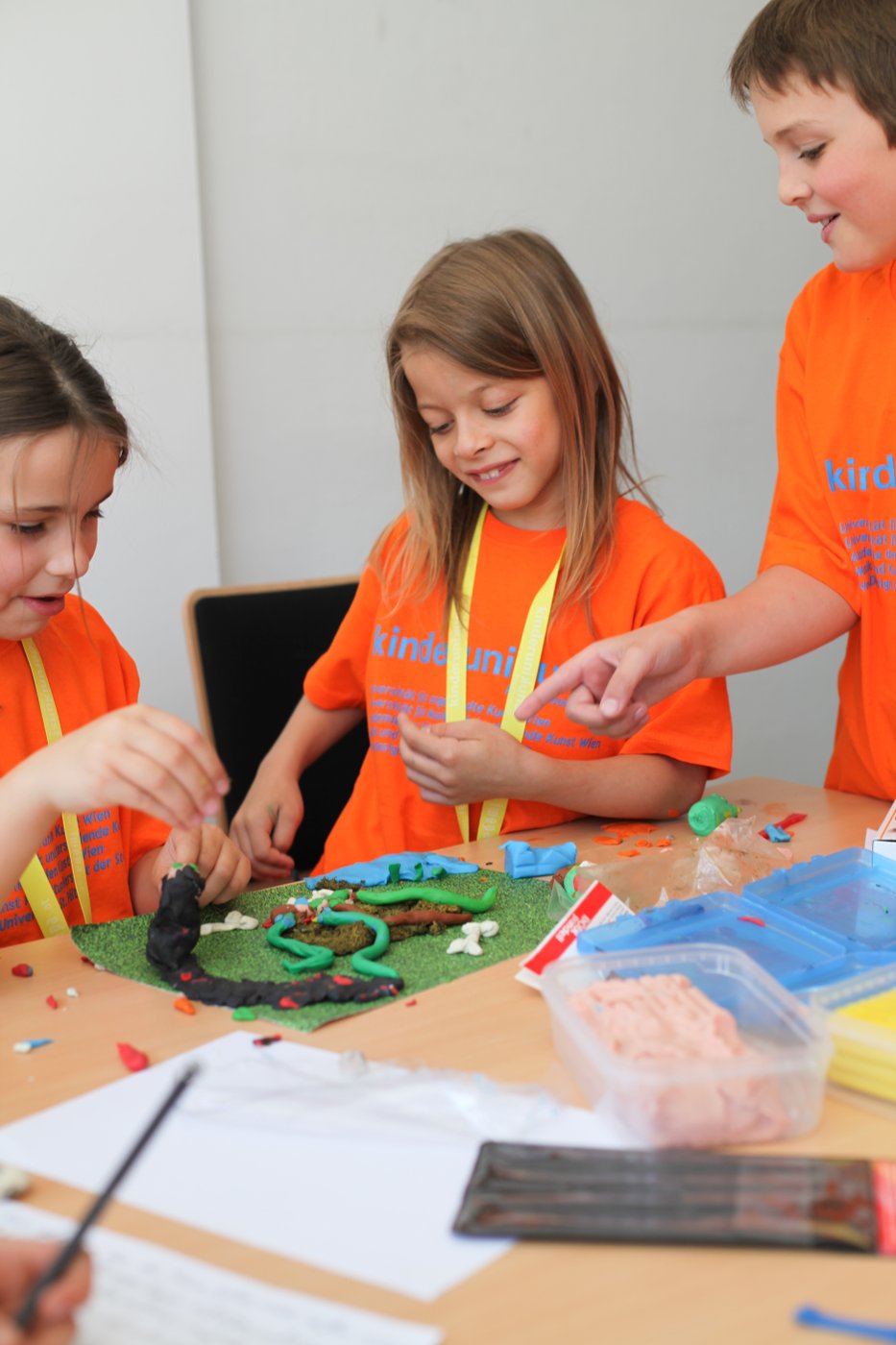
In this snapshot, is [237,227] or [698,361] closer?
[237,227]

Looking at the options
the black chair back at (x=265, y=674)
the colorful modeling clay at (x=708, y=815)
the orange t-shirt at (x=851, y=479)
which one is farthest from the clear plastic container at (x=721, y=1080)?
the black chair back at (x=265, y=674)

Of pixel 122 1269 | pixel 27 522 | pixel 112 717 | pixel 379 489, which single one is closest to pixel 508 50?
pixel 379 489

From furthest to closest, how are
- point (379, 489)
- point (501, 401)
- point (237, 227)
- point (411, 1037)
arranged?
1. point (379, 489)
2. point (237, 227)
3. point (501, 401)
4. point (411, 1037)

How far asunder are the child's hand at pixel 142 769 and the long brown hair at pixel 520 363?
2.66 feet

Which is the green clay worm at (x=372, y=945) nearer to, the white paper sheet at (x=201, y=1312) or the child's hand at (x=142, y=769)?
the child's hand at (x=142, y=769)

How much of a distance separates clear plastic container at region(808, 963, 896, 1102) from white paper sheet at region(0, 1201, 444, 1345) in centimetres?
36

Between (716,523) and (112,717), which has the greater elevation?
(112,717)

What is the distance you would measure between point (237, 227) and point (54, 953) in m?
1.83

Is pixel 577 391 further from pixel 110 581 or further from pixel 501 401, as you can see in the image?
pixel 110 581

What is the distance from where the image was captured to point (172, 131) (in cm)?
244

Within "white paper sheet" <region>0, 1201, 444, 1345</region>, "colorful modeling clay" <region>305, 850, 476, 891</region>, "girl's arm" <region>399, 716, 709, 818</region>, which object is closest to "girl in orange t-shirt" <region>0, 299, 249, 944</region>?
"colorful modeling clay" <region>305, 850, 476, 891</region>

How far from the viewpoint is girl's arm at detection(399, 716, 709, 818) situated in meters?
1.59

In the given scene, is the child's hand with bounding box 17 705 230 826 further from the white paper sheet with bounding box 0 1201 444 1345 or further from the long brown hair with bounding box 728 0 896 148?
the long brown hair with bounding box 728 0 896 148

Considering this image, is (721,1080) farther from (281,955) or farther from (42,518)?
(42,518)
